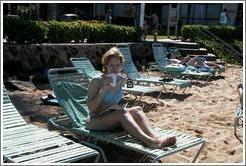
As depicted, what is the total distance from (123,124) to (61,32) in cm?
822

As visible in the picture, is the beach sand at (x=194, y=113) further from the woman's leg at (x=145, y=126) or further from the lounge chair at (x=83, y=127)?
the woman's leg at (x=145, y=126)

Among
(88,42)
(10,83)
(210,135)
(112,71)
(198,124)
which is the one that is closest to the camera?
(112,71)

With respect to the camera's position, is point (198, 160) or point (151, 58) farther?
point (151, 58)

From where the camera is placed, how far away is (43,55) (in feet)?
39.0

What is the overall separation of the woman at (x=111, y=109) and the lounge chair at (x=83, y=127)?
0.11 metres

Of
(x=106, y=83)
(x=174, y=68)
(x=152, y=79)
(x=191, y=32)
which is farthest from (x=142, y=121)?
(x=191, y=32)

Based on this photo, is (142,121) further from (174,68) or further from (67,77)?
(174,68)

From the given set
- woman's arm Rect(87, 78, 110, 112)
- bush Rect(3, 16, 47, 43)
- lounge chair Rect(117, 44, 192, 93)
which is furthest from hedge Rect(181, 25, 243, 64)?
woman's arm Rect(87, 78, 110, 112)

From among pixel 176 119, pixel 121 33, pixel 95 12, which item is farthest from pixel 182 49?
pixel 95 12

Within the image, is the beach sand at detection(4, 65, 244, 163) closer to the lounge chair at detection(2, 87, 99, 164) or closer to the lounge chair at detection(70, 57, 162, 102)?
the lounge chair at detection(70, 57, 162, 102)

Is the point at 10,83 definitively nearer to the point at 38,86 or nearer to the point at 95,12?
the point at 38,86

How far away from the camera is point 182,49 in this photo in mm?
16453

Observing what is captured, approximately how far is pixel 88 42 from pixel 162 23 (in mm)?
17035

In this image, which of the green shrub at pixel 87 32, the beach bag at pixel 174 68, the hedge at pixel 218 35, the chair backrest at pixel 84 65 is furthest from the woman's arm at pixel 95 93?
the hedge at pixel 218 35
